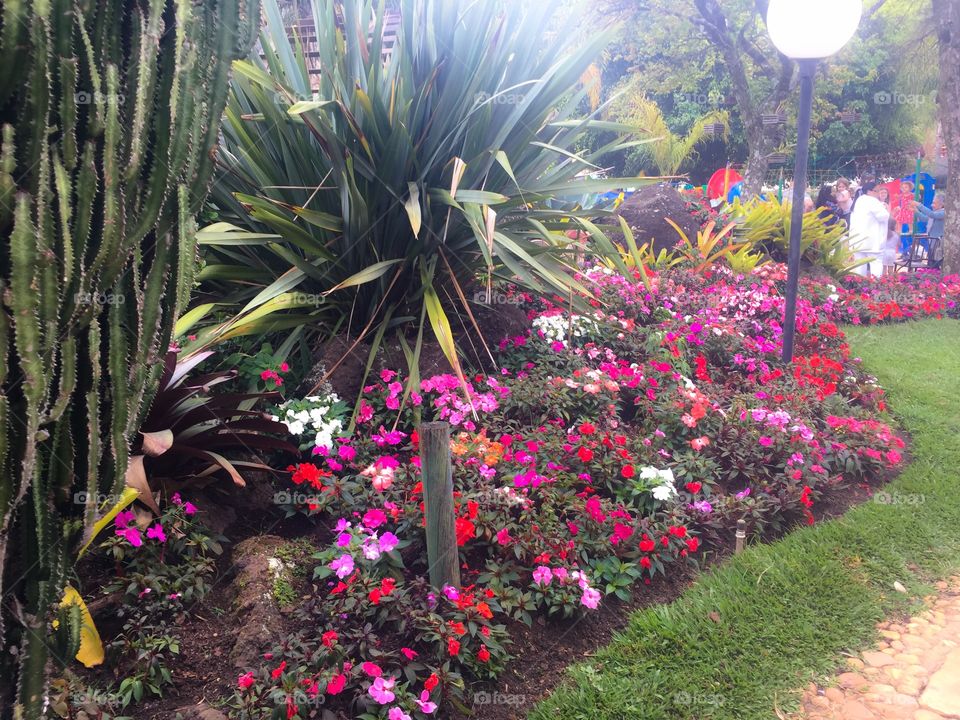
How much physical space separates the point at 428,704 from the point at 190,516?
1235mm

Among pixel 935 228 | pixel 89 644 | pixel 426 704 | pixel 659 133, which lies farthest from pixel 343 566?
pixel 935 228

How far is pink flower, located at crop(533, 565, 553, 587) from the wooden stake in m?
0.30

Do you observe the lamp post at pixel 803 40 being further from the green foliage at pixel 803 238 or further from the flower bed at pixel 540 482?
the green foliage at pixel 803 238

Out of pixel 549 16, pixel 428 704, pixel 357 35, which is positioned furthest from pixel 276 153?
pixel 428 704

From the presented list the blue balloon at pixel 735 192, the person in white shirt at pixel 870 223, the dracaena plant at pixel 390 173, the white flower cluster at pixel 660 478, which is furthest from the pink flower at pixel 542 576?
the blue balloon at pixel 735 192

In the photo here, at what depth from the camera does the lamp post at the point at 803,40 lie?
4918 mm

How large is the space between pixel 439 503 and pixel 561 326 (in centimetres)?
238

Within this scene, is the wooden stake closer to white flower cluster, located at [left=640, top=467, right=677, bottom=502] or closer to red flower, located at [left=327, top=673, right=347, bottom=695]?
red flower, located at [left=327, top=673, right=347, bottom=695]

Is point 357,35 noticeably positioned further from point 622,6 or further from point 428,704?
point 622,6

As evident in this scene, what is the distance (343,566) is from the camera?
2293 mm

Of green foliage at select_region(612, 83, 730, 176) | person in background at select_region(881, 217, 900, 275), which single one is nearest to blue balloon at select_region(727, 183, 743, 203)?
green foliage at select_region(612, 83, 730, 176)

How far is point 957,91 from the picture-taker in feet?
32.0

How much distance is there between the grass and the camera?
2229 mm

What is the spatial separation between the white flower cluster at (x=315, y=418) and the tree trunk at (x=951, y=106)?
10.2 meters
